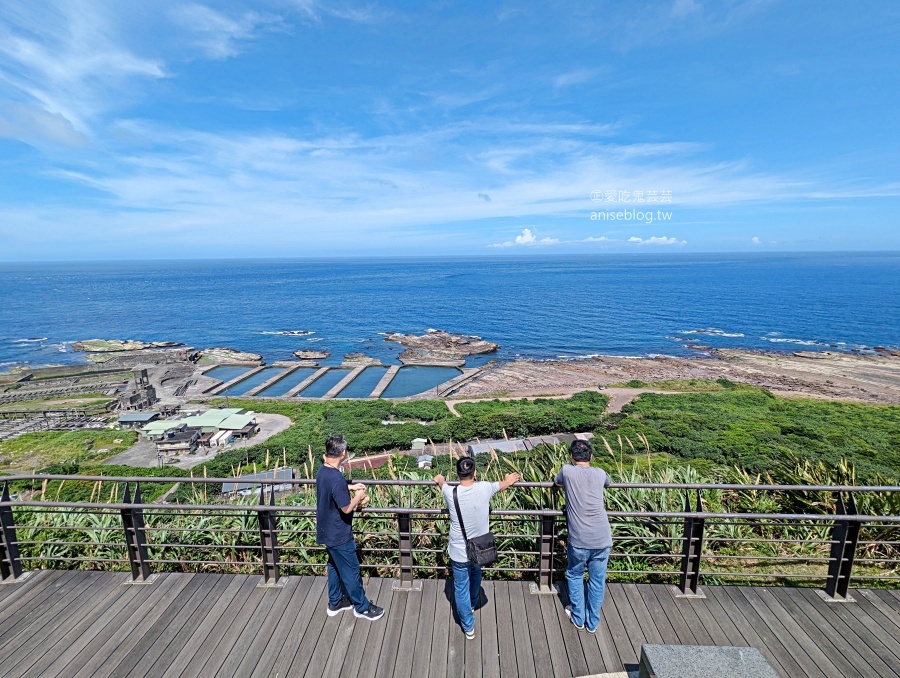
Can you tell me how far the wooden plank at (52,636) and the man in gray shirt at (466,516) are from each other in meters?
3.56

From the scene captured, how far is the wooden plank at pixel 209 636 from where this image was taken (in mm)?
3826

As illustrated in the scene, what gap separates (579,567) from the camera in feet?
13.4

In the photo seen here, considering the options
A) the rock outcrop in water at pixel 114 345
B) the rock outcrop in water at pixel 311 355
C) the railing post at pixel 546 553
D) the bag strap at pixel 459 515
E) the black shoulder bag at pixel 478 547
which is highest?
the bag strap at pixel 459 515

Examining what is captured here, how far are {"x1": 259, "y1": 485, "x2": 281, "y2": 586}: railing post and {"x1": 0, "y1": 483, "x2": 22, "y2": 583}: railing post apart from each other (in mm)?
2628

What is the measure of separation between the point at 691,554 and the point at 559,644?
64.4 inches

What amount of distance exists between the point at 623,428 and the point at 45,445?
109ft

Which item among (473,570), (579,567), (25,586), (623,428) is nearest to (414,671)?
(473,570)

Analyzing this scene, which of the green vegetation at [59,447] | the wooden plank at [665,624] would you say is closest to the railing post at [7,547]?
the wooden plank at [665,624]

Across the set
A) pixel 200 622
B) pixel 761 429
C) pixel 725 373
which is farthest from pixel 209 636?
pixel 725 373

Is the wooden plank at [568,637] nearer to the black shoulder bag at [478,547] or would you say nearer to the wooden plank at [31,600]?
the black shoulder bag at [478,547]

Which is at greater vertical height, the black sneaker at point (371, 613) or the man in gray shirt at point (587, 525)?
the man in gray shirt at point (587, 525)

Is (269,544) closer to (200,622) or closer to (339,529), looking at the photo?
(200,622)

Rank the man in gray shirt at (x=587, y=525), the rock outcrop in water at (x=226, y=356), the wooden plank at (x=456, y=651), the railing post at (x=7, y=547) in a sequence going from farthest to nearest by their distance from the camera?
the rock outcrop in water at (x=226, y=356)
the railing post at (x=7, y=547)
the man in gray shirt at (x=587, y=525)
the wooden plank at (x=456, y=651)

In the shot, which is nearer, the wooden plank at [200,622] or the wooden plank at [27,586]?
the wooden plank at [200,622]
